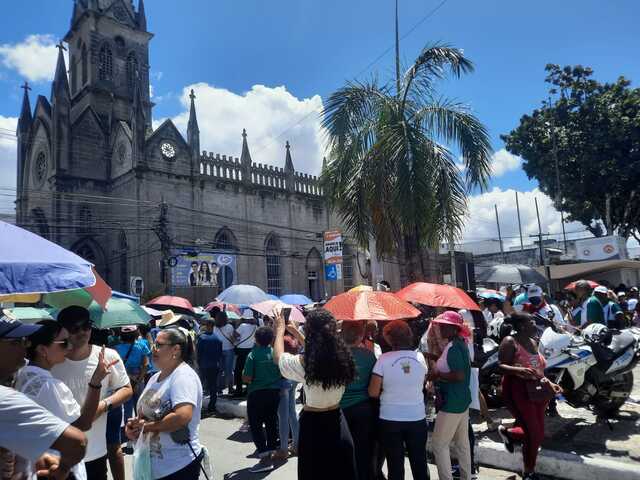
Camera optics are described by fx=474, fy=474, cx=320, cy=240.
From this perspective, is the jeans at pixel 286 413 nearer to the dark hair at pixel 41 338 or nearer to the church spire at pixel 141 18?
the dark hair at pixel 41 338

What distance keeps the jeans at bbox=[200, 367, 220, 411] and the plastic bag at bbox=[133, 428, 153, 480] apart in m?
5.31

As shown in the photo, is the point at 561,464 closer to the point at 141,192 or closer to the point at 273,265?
the point at 141,192

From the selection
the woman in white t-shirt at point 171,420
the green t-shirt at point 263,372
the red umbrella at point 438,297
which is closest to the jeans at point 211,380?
the green t-shirt at point 263,372

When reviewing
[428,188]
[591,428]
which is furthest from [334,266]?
[591,428]

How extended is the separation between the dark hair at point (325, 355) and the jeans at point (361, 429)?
619mm

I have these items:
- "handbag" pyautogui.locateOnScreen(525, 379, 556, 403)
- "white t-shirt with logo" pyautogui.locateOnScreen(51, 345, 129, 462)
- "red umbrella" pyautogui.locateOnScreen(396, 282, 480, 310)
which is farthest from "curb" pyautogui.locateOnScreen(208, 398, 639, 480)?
"white t-shirt with logo" pyautogui.locateOnScreen(51, 345, 129, 462)

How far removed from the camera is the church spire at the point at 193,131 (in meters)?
29.0

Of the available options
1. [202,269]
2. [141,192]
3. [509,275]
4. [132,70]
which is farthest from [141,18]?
[509,275]

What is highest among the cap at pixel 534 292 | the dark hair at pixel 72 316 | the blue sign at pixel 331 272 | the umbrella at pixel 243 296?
the blue sign at pixel 331 272

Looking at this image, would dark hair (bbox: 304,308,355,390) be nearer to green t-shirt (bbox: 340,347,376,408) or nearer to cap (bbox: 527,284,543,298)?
green t-shirt (bbox: 340,347,376,408)

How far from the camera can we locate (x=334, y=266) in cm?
1561

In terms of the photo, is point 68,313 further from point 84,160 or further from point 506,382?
point 84,160

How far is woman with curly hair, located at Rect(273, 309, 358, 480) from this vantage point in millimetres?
3504

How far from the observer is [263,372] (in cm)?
583
